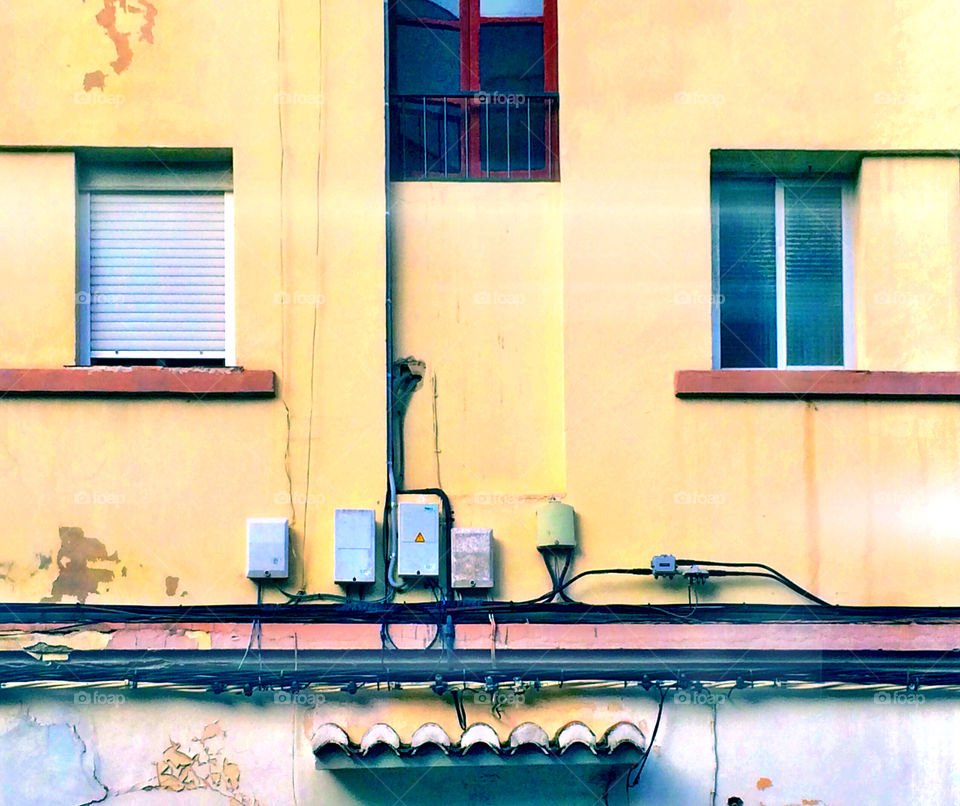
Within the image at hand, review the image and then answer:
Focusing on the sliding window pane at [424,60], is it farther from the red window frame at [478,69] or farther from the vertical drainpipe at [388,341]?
the vertical drainpipe at [388,341]

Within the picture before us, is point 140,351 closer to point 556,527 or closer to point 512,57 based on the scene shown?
point 556,527

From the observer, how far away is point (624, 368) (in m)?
9.56

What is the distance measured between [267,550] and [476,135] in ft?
10.6

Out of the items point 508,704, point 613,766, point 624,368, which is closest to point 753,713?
point 613,766

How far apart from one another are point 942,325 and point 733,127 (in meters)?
1.96

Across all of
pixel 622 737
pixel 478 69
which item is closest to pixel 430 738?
pixel 622 737

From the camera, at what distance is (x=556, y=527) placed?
9.21 metres

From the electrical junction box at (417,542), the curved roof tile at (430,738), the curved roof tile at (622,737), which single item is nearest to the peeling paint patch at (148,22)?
the electrical junction box at (417,542)

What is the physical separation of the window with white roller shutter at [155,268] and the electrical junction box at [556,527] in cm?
239

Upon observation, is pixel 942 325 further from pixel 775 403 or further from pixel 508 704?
pixel 508 704

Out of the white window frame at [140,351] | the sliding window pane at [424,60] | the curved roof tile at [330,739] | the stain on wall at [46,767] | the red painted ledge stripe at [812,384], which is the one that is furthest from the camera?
the sliding window pane at [424,60]

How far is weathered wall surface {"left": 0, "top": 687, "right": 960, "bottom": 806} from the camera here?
9016 millimetres

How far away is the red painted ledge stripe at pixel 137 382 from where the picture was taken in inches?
365

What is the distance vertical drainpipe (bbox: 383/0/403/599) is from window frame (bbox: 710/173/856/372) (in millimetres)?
2221
